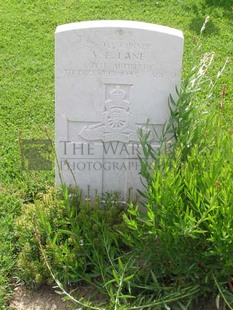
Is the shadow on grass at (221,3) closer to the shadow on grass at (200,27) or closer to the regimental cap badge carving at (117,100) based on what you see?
the shadow on grass at (200,27)

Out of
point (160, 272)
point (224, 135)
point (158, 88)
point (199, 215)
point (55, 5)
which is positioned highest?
point (55, 5)

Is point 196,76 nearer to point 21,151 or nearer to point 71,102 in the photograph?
point 71,102

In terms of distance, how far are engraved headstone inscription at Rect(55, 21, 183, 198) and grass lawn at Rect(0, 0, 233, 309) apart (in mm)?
362

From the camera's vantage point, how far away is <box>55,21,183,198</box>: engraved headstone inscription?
3293 millimetres

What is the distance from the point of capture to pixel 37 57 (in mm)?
5480

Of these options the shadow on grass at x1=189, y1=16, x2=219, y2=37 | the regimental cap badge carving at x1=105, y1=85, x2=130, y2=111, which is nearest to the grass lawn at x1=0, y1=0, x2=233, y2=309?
the shadow on grass at x1=189, y1=16, x2=219, y2=37

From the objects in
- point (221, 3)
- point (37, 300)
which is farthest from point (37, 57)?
point (37, 300)

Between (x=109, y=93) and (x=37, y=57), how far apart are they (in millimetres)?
2219

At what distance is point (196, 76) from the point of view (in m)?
3.49

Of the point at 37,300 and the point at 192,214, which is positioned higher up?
the point at 192,214

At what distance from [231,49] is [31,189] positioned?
2667 millimetres

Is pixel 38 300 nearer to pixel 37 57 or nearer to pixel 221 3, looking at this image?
pixel 37 57

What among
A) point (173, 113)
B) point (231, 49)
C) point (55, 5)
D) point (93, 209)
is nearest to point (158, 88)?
point (173, 113)

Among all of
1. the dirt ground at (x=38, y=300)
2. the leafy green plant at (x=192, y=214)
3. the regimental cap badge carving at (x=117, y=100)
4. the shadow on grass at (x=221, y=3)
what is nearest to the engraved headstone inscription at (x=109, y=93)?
the regimental cap badge carving at (x=117, y=100)
